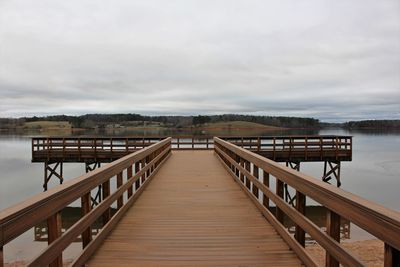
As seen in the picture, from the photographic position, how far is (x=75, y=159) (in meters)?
17.2

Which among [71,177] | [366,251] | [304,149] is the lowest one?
[71,177]

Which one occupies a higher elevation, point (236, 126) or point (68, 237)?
point (68, 237)

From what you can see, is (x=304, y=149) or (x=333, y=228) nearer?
A: (x=333, y=228)

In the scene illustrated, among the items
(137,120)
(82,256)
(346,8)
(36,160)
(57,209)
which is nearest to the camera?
(57,209)

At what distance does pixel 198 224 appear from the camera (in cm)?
430

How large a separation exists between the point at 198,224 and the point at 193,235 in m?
0.47

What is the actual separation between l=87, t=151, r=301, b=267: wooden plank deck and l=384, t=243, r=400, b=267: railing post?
1460mm

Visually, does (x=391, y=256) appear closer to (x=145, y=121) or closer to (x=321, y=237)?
(x=321, y=237)

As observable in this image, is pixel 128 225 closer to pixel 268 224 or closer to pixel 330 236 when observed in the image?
pixel 268 224

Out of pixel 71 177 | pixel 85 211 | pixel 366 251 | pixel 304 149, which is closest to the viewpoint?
pixel 85 211

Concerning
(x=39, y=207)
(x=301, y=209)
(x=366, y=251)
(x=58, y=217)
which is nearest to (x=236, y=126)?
(x=366, y=251)

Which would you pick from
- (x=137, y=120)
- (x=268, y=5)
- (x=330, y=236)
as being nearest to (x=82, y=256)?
(x=330, y=236)

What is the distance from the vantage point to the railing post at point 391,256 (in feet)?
5.29

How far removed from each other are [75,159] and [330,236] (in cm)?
1698
